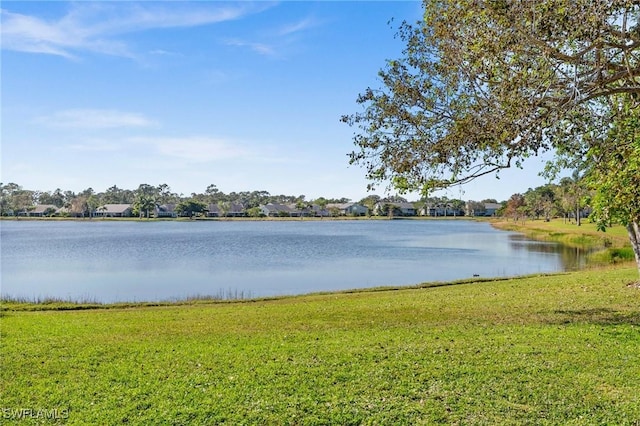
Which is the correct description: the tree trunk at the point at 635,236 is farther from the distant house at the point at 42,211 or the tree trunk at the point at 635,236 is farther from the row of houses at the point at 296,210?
the distant house at the point at 42,211

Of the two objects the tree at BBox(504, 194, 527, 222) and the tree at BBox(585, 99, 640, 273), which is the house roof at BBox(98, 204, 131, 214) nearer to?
the tree at BBox(504, 194, 527, 222)

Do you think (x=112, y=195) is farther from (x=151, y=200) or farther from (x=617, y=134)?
(x=617, y=134)

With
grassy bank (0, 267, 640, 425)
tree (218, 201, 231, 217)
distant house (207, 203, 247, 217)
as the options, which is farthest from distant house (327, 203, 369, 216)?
grassy bank (0, 267, 640, 425)

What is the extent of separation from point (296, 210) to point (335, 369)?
15627cm

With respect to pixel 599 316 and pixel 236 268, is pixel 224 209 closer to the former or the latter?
pixel 236 268

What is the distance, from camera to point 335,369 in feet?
24.9

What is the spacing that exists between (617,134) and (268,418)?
8449 millimetres

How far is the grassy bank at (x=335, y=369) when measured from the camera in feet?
19.8

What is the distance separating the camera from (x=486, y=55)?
28.0 feet

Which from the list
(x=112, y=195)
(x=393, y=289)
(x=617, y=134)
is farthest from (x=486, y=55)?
(x=112, y=195)

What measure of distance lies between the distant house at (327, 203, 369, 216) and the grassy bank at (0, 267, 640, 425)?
506 feet

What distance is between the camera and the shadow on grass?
10.8 m

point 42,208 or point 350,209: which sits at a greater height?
point 42,208

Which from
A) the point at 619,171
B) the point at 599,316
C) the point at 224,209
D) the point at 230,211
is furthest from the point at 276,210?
the point at 619,171
